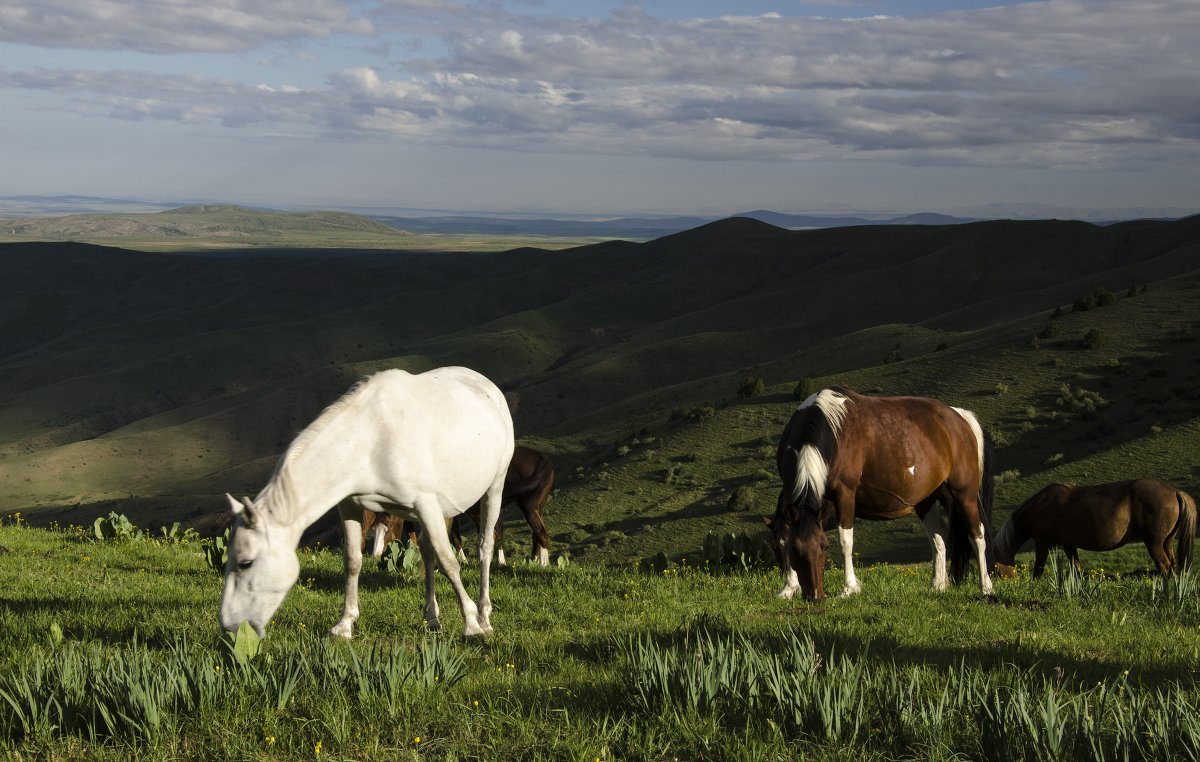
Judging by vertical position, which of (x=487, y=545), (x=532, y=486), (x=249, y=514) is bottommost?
(x=532, y=486)

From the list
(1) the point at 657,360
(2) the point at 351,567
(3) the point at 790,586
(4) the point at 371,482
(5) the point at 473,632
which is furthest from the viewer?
(1) the point at 657,360

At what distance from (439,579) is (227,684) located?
19.0 ft

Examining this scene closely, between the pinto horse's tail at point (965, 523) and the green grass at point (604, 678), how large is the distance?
2335 mm

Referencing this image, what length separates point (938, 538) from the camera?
12594mm

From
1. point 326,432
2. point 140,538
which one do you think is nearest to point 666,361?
point 140,538

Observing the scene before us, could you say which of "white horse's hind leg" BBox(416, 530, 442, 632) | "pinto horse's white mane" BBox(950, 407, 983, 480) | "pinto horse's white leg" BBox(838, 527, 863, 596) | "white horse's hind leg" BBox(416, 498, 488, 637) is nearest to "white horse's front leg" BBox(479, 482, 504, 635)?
"white horse's hind leg" BBox(416, 498, 488, 637)

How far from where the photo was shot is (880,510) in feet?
38.7

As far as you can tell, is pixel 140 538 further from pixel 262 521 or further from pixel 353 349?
pixel 353 349

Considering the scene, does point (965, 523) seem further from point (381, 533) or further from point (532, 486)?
point (532, 486)

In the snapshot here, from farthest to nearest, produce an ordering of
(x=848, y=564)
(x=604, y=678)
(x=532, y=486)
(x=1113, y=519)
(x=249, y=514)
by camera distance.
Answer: (x=532, y=486) < (x=1113, y=519) < (x=848, y=564) < (x=249, y=514) < (x=604, y=678)

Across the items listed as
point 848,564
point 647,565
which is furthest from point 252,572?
point 647,565

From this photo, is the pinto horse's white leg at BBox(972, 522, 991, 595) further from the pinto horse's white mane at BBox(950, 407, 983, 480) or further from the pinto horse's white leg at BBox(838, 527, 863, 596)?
the pinto horse's white leg at BBox(838, 527, 863, 596)

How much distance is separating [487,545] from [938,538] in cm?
618

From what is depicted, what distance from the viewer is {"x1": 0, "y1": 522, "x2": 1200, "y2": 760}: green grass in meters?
5.32
